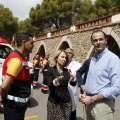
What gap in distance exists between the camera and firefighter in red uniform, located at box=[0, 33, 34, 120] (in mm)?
2428

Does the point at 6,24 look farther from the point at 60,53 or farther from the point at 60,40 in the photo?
the point at 60,53

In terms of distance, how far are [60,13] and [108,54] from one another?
118 ft

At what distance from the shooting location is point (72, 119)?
12.9 feet

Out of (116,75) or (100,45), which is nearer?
(116,75)

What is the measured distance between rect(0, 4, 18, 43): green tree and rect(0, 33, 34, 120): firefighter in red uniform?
126ft

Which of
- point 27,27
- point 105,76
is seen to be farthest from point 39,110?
point 27,27

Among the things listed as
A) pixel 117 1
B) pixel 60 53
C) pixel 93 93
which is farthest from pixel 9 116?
pixel 117 1

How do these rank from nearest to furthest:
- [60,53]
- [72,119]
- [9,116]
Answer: [9,116]
[60,53]
[72,119]

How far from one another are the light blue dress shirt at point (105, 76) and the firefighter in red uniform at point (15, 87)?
0.79 meters

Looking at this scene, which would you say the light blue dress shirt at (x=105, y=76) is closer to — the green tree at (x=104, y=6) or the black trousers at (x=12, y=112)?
the black trousers at (x=12, y=112)

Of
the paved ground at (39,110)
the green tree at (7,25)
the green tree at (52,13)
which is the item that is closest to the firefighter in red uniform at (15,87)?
the paved ground at (39,110)

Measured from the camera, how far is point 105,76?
97.9 inches

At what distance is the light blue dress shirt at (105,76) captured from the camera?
2391mm

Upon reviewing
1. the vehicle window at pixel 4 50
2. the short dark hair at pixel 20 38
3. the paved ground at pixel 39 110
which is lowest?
the paved ground at pixel 39 110
